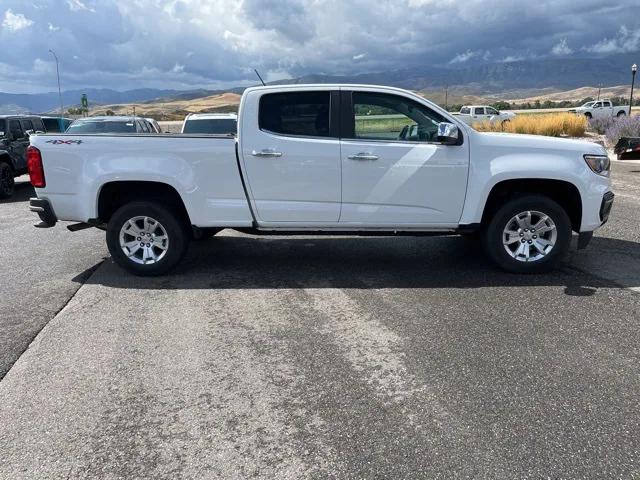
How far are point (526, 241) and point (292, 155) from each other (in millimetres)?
2616

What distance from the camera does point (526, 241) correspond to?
5.95m

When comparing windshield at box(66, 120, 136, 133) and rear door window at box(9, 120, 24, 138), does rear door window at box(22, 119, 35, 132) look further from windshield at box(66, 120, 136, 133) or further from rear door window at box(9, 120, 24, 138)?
windshield at box(66, 120, 136, 133)

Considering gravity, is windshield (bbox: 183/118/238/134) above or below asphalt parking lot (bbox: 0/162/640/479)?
above

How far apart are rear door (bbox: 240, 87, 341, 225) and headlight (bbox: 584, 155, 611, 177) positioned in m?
2.59

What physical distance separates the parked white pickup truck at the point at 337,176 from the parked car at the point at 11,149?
25.7 ft

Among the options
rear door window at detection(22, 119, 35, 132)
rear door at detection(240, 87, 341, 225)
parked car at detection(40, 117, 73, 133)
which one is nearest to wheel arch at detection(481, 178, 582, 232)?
rear door at detection(240, 87, 341, 225)

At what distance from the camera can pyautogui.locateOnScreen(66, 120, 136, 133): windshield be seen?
505 inches

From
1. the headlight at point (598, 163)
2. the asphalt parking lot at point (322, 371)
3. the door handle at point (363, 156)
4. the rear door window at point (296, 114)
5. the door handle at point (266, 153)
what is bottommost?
the asphalt parking lot at point (322, 371)

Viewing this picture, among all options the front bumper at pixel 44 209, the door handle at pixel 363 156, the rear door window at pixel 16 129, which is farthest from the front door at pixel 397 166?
the rear door window at pixel 16 129

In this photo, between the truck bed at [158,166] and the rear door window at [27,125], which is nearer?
the truck bed at [158,166]

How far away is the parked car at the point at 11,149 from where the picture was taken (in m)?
12.6

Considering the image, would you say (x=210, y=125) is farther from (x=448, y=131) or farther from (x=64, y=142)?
(x=448, y=131)

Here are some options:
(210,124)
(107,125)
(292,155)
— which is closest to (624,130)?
(210,124)

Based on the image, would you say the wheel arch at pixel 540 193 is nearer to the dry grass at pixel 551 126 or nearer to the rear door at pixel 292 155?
the rear door at pixel 292 155
